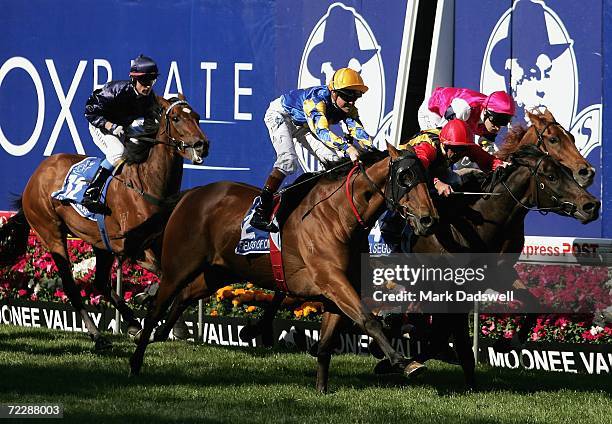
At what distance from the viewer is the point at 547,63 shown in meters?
9.98

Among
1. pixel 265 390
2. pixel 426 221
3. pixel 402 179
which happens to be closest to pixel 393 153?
pixel 402 179

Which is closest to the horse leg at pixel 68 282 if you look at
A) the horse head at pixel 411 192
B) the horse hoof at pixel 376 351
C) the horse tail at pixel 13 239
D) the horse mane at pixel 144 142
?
the horse tail at pixel 13 239

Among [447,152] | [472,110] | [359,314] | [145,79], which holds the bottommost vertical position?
[359,314]

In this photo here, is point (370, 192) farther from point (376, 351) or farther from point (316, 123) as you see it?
point (376, 351)

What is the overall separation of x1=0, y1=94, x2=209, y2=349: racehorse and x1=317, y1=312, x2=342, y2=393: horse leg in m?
1.84

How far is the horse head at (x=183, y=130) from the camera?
8836mm

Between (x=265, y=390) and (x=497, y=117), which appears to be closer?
(x=265, y=390)

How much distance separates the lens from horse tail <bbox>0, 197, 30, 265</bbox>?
34.9 ft

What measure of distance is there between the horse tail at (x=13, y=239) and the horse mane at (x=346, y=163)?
151 inches

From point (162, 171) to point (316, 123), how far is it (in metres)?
2.08

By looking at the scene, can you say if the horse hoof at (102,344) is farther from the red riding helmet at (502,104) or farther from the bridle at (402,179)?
the red riding helmet at (502,104)

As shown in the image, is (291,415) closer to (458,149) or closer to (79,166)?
(458,149)

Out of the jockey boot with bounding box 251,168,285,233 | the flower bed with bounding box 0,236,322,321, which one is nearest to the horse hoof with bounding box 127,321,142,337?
the flower bed with bounding box 0,236,322,321

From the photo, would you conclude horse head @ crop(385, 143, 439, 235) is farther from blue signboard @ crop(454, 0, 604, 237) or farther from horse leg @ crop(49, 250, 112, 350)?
horse leg @ crop(49, 250, 112, 350)
